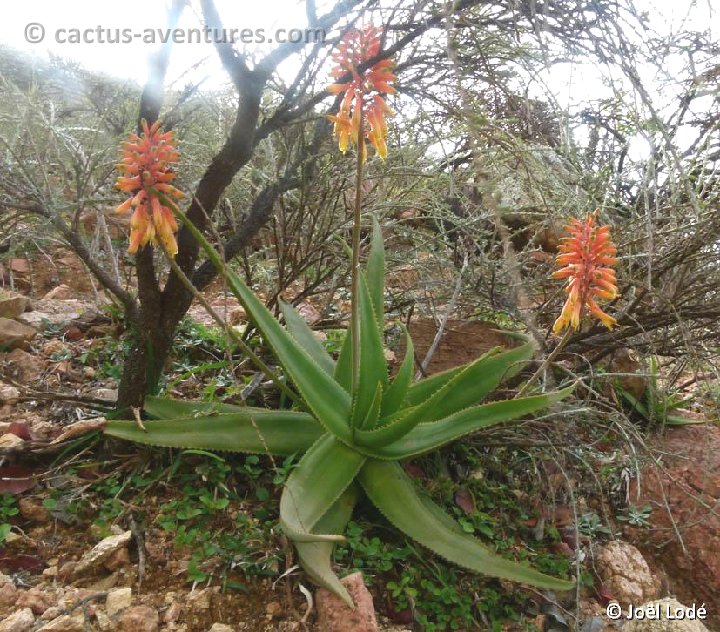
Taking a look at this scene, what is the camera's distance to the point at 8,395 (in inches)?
92.3

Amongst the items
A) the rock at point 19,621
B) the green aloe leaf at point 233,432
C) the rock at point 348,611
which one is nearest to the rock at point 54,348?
the green aloe leaf at point 233,432

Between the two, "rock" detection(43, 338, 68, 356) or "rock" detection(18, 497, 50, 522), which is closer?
"rock" detection(18, 497, 50, 522)

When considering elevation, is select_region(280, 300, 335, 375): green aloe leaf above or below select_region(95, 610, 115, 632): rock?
above

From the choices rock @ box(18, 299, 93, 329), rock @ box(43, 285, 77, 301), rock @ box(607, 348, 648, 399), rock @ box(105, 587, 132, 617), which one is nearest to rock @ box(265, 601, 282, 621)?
rock @ box(105, 587, 132, 617)

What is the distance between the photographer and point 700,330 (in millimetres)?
2832

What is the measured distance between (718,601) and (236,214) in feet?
9.33

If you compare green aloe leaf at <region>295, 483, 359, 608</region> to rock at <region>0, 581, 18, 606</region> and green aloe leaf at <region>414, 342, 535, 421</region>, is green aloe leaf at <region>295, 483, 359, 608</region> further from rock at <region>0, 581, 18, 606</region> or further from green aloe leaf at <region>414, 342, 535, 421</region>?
rock at <region>0, 581, 18, 606</region>

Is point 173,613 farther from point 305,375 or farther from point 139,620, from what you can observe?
Result: point 305,375

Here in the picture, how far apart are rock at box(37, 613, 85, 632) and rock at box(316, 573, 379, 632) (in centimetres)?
56

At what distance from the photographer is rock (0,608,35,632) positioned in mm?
1410

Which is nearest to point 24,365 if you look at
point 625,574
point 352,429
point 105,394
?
point 105,394

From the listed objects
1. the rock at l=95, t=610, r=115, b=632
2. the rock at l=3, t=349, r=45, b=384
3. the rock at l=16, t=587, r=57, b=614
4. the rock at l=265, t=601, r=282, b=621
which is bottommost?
the rock at l=16, t=587, r=57, b=614

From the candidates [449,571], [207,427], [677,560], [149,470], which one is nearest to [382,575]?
[449,571]

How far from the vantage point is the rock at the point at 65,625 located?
142cm
